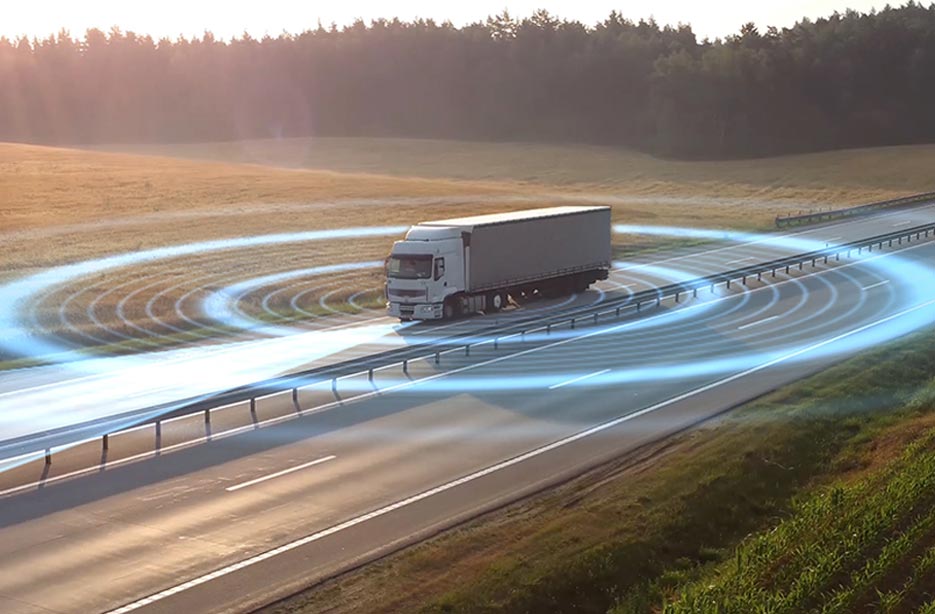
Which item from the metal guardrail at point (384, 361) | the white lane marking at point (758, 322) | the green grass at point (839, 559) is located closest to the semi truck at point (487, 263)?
the metal guardrail at point (384, 361)

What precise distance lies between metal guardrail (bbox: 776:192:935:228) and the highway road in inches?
1344

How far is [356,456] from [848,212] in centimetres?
5965

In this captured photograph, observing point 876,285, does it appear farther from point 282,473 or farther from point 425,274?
point 282,473

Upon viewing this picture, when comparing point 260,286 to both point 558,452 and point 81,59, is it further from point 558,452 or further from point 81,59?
point 81,59

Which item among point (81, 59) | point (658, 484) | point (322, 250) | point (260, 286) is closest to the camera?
point (658, 484)

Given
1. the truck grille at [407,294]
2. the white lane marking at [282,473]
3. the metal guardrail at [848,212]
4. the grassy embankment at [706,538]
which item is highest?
the grassy embankment at [706,538]

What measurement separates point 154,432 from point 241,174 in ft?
227

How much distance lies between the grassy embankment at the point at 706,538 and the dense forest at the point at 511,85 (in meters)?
107

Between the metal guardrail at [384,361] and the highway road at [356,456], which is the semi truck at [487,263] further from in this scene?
the metal guardrail at [384,361]

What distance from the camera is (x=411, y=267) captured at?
37.6 metres

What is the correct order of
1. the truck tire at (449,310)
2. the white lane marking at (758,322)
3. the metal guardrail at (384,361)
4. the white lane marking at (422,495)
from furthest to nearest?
the truck tire at (449,310), the white lane marking at (758,322), the metal guardrail at (384,361), the white lane marking at (422,495)

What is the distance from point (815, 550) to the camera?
13.9m

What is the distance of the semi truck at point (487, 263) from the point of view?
37438mm

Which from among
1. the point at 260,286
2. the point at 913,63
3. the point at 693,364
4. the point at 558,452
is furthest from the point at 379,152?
the point at 558,452
